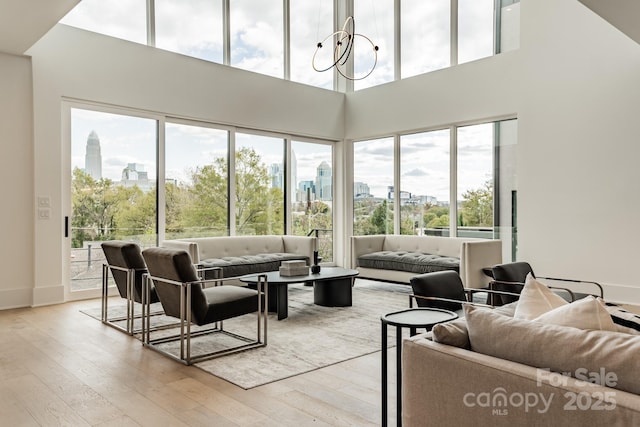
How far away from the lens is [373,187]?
8953 millimetres

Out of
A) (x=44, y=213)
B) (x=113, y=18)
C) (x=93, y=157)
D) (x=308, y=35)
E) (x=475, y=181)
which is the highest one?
(x=308, y=35)

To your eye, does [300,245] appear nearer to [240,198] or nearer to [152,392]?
[240,198]

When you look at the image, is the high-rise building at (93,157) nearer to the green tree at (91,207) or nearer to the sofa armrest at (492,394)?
the green tree at (91,207)

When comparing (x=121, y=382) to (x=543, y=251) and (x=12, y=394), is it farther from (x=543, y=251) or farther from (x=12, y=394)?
(x=543, y=251)

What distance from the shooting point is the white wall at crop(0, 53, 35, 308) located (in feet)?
18.2

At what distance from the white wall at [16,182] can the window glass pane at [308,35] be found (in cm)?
466

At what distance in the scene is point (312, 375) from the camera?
10.8ft

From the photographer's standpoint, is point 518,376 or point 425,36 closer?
point 518,376

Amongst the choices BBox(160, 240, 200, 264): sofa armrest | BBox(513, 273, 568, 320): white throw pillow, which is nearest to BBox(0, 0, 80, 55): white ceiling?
BBox(160, 240, 200, 264): sofa armrest

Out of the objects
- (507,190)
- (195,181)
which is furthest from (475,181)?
(195,181)

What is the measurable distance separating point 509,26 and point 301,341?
5.83 m

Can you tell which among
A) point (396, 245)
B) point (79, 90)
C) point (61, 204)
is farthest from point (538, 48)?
point (61, 204)

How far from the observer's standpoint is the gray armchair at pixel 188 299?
353 centimetres

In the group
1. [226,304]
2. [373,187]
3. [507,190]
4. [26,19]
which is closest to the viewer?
[226,304]
